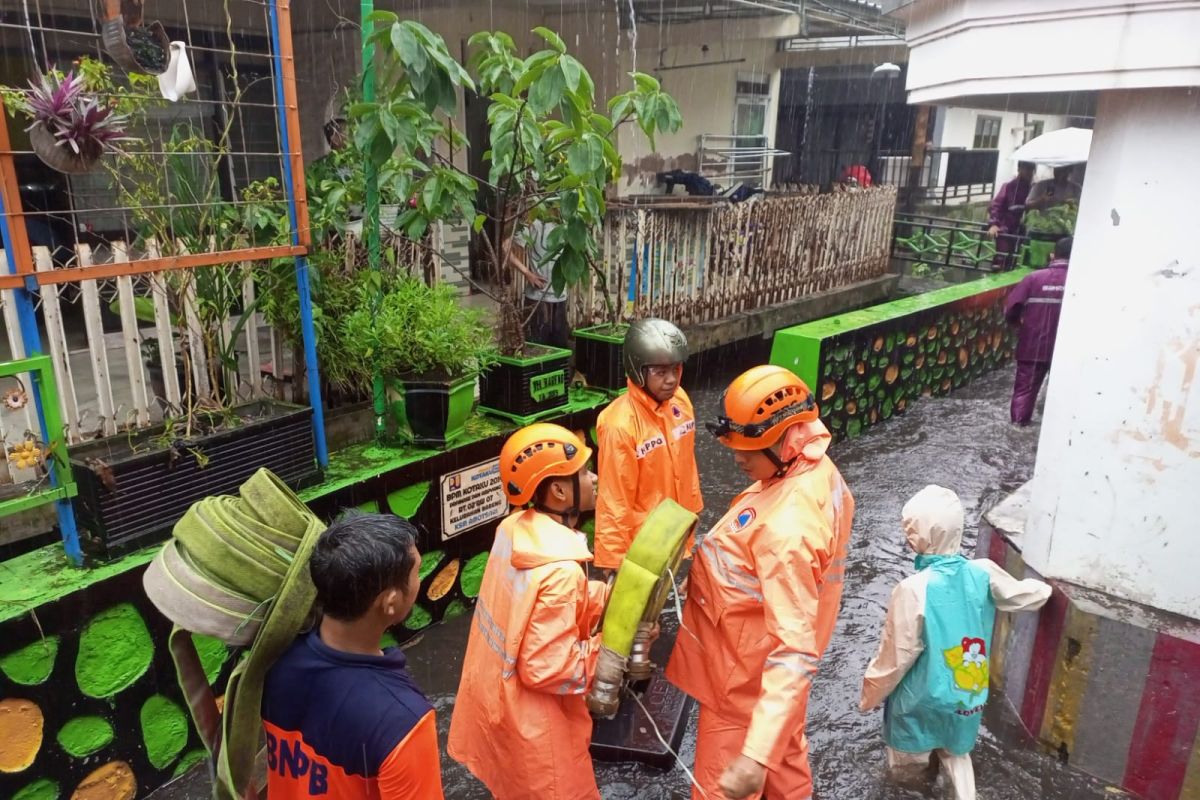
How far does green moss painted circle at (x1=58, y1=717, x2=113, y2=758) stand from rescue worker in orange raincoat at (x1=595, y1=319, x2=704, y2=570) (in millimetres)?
2103

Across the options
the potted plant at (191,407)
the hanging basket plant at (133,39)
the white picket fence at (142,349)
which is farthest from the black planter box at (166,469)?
the hanging basket plant at (133,39)

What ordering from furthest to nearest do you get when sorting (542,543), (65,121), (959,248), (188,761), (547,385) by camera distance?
1. (959,248)
2. (547,385)
3. (188,761)
4. (65,121)
5. (542,543)

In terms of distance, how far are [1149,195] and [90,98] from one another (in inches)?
157

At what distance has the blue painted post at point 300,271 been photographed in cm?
363

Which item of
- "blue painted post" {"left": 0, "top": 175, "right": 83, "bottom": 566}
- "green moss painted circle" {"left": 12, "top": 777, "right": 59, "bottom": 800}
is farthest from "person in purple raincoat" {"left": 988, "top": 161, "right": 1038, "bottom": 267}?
"green moss painted circle" {"left": 12, "top": 777, "right": 59, "bottom": 800}

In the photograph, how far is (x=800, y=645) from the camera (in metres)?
2.27

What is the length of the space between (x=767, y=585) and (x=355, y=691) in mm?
1200

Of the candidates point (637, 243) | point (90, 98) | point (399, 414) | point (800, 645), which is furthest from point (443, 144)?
point (800, 645)

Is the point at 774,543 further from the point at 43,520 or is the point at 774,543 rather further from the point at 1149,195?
the point at 43,520

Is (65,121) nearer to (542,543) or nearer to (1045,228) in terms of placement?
(542,543)

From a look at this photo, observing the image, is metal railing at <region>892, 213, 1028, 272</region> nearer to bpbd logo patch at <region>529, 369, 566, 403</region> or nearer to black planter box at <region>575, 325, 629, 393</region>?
black planter box at <region>575, 325, 629, 393</region>

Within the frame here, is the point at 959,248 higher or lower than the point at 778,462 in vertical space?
lower

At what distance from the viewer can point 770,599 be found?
2.36m

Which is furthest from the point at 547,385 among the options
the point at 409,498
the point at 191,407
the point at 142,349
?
the point at 142,349
